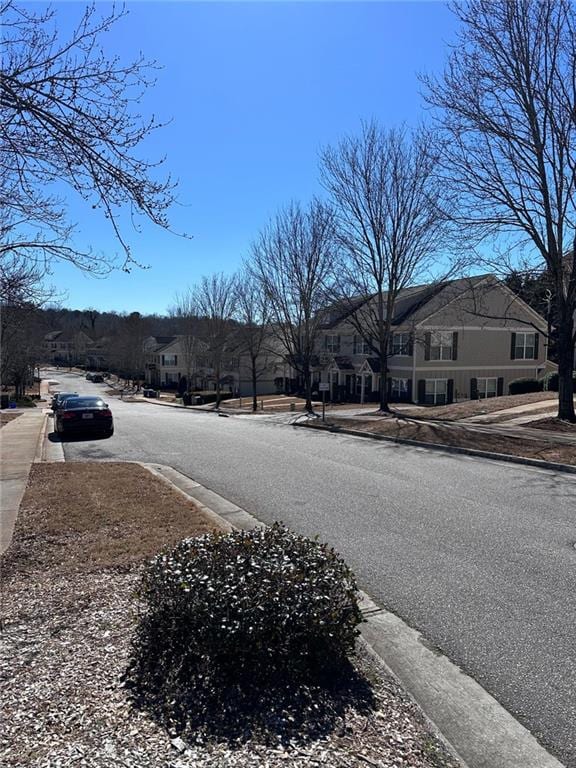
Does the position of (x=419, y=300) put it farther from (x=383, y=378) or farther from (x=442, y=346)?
(x=383, y=378)

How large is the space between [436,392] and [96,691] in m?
39.5

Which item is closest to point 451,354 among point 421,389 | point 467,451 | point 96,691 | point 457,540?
point 421,389

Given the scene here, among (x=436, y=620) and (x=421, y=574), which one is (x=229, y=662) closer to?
(x=436, y=620)

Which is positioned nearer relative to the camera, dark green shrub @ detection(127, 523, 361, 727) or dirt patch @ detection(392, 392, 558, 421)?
dark green shrub @ detection(127, 523, 361, 727)

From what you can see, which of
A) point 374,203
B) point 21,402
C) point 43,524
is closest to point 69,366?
point 21,402

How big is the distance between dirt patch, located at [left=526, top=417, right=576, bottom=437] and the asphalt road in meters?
5.03

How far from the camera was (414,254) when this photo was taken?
1008 inches

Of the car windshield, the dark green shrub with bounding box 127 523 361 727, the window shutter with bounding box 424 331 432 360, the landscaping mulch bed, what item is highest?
the window shutter with bounding box 424 331 432 360

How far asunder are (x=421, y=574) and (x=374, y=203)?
22.0 m

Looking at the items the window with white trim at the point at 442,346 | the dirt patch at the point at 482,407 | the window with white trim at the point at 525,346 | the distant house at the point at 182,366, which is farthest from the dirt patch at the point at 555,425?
the distant house at the point at 182,366

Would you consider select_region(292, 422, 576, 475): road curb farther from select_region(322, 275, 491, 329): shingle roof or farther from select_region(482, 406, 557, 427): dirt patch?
select_region(322, 275, 491, 329): shingle roof

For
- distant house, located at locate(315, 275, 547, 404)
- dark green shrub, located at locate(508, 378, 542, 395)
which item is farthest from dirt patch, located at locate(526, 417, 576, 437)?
distant house, located at locate(315, 275, 547, 404)

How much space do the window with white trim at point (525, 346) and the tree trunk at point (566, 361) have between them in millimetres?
27758

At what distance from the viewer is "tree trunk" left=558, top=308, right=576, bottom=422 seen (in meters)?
17.1
